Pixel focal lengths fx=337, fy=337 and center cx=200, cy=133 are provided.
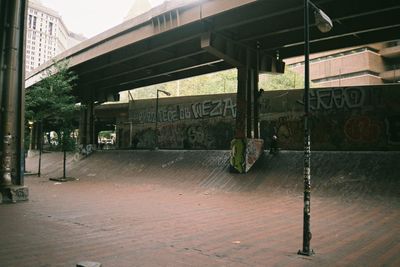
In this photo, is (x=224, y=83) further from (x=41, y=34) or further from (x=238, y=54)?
(x=41, y=34)

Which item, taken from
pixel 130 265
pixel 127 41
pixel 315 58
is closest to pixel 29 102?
pixel 127 41

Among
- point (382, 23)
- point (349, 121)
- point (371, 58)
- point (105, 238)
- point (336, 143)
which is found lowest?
point (105, 238)

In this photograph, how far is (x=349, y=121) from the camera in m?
21.7

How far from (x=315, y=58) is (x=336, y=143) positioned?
134 feet

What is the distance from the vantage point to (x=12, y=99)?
12.4 meters

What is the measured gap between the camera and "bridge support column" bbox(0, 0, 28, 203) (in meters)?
12.2

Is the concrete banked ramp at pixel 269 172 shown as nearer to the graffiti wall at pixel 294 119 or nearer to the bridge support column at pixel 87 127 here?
the graffiti wall at pixel 294 119

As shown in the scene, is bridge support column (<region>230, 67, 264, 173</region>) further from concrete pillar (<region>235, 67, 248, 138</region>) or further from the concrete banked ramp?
the concrete banked ramp

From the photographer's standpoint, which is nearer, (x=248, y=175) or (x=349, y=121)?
(x=248, y=175)

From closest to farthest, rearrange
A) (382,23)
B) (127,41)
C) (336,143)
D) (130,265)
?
1. (130,265)
2. (382,23)
3. (127,41)
4. (336,143)

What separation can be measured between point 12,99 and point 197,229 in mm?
8882

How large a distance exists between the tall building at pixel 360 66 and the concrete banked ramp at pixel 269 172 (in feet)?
126

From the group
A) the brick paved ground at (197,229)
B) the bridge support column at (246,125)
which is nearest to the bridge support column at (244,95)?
the bridge support column at (246,125)

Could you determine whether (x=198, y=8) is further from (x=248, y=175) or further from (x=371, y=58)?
(x=371, y=58)
